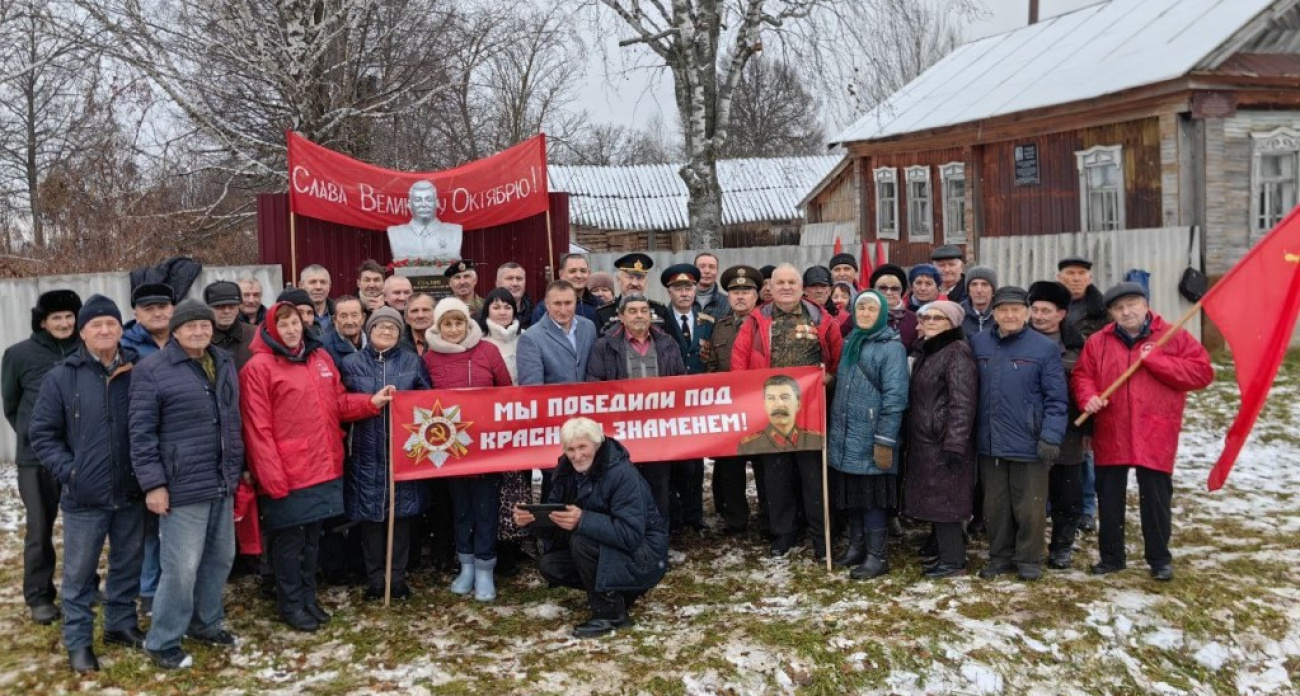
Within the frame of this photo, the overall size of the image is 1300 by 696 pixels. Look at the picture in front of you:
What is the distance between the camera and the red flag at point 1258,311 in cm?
552

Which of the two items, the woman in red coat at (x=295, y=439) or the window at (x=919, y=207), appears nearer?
the woman in red coat at (x=295, y=439)

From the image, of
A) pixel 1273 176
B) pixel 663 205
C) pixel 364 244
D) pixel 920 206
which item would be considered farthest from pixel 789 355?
pixel 663 205

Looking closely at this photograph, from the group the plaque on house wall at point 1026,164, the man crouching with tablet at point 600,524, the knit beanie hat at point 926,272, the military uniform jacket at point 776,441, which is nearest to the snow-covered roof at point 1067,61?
the plaque on house wall at point 1026,164

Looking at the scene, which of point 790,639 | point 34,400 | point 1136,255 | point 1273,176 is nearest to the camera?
point 790,639

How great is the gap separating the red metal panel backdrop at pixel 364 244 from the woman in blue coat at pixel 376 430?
435cm

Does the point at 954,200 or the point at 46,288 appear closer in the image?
the point at 46,288

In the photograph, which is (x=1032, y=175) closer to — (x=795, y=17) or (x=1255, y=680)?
(x=795, y=17)

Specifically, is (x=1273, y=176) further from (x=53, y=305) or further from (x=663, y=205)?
(x=663, y=205)

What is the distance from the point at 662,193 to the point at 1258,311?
26.9 m

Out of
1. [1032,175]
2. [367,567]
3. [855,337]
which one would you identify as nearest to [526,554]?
[367,567]

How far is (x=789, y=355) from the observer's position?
6.56 meters

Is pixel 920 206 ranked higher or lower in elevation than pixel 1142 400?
higher

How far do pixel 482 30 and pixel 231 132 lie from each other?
13.4 feet

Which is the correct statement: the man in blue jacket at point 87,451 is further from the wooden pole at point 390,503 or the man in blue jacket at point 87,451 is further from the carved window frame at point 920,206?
the carved window frame at point 920,206
